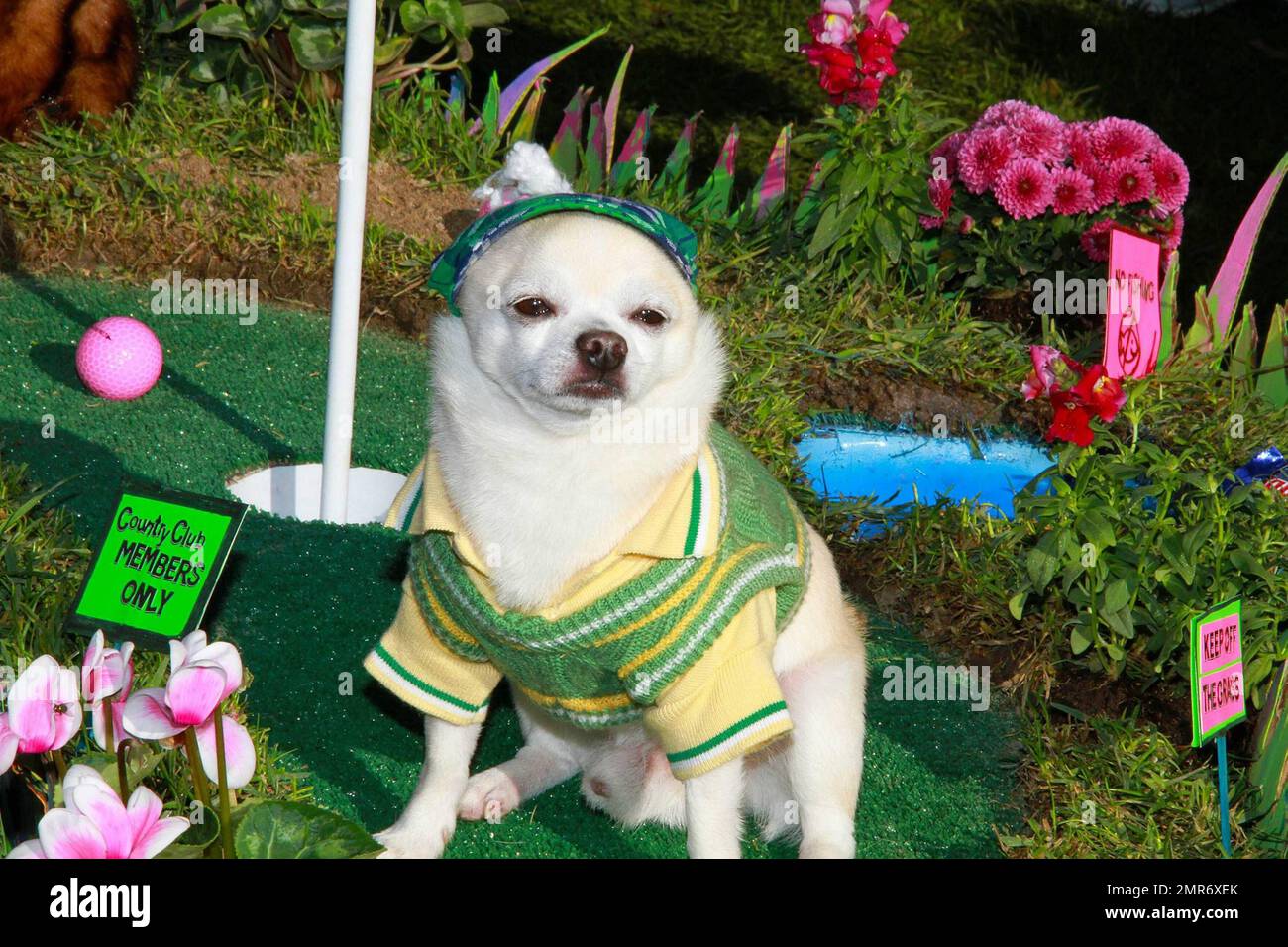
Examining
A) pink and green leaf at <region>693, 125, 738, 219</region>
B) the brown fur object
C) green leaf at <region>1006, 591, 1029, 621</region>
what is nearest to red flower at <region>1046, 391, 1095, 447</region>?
green leaf at <region>1006, 591, 1029, 621</region>

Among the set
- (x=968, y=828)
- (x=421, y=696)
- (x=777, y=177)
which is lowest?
(x=968, y=828)

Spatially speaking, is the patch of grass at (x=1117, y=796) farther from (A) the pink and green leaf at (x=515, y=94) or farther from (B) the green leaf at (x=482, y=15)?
(B) the green leaf at (x=482, y=15)

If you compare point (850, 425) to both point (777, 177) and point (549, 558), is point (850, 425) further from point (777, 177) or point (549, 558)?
point (549, 558)

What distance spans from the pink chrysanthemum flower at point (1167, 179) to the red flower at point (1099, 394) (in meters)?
0.93

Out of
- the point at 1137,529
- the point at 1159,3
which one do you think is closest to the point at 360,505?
the point at 1137,529

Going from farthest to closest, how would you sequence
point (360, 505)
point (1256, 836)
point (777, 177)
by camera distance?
point (777, 177)
point (360, 505)
point (1256, 836)

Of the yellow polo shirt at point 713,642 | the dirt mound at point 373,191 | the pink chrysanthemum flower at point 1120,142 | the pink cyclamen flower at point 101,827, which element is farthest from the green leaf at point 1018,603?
the dirt mound at point 373,191

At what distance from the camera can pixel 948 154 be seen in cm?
391

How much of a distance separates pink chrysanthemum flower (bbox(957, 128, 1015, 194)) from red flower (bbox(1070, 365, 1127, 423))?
88cm

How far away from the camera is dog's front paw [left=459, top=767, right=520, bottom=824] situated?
2357 mm

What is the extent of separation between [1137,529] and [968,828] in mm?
701

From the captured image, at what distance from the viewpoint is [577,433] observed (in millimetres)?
2051

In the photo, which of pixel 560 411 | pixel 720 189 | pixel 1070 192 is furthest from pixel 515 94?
pixel 560 411

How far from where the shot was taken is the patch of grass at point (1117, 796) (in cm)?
240
